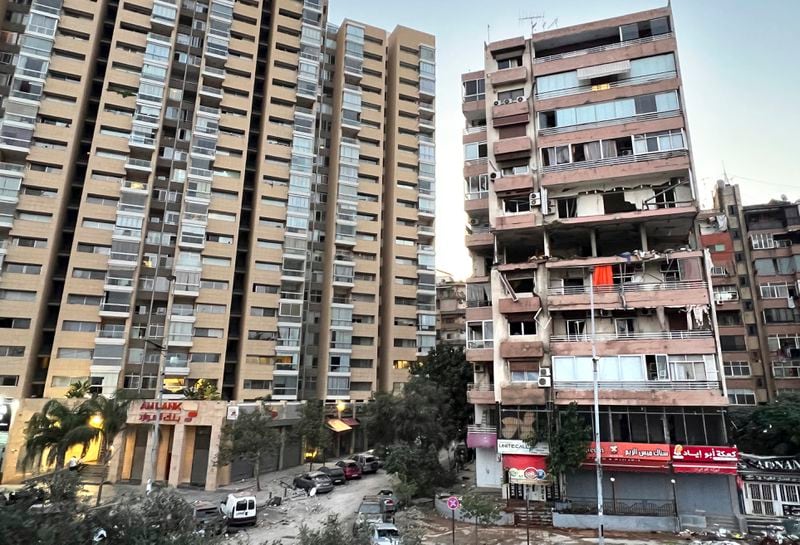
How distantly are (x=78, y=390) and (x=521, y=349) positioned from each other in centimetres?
3980

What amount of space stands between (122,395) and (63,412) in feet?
12.9

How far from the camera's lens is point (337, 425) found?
52.6 metres

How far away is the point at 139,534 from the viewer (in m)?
10.1

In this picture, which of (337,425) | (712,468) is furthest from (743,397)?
(337,425)

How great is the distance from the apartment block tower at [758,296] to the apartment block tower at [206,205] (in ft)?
118

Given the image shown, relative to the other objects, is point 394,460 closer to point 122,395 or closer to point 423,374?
point 423,374

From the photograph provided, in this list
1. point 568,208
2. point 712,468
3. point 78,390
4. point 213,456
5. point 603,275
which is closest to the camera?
point 712,468

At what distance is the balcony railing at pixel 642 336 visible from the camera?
3108 cm

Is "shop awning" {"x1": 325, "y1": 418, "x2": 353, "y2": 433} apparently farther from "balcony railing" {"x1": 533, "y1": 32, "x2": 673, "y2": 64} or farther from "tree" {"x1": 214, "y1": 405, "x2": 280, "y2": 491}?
"balcony railing" {"x1": 533, "y1": 32, "x2": 673, "y2": 64}

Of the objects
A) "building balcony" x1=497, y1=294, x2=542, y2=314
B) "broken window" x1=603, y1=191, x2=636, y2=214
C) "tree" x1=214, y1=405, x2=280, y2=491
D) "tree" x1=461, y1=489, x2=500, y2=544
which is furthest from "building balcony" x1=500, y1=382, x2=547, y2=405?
"tree" x1=214, y1=405, x2=280, y2=491

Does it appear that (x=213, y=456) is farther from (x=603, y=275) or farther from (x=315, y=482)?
(x=603, y=275)

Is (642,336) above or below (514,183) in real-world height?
below

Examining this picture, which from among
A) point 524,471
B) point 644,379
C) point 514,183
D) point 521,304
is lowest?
point 524,471

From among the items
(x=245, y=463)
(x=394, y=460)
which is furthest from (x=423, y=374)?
(x=245, y=463)
